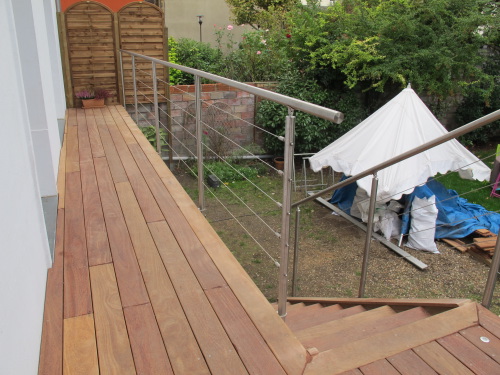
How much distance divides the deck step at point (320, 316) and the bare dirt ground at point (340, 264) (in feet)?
5.92

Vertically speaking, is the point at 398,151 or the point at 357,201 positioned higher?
the point at 398,151

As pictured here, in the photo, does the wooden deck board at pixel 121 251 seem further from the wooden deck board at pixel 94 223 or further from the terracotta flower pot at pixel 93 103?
the terracotta flower pot at pixel 93 103

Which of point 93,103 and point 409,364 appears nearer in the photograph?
point 409,364

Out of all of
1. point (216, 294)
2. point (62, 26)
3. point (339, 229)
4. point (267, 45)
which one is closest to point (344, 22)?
point (267, 45)

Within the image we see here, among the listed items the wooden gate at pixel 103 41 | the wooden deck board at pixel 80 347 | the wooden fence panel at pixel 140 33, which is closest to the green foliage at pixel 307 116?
the wooden fence panel at pixel 140 33

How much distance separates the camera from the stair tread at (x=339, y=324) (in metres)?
2.09

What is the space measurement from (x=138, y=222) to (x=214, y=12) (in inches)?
536

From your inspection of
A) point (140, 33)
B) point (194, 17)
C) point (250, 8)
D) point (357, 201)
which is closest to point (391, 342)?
point (357, 201)

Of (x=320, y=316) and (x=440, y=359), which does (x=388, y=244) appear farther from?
(x=440, y=359)

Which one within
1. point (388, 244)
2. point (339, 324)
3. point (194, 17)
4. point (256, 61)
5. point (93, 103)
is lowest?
point (388, 244)

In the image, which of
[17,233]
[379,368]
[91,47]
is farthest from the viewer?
[91,47]

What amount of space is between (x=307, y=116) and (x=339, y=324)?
245 inches

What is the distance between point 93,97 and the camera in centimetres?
663

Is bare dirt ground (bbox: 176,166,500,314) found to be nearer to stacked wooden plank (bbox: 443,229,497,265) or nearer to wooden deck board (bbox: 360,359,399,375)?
stacked wooden plank (bbox: 443,229,497,265)
